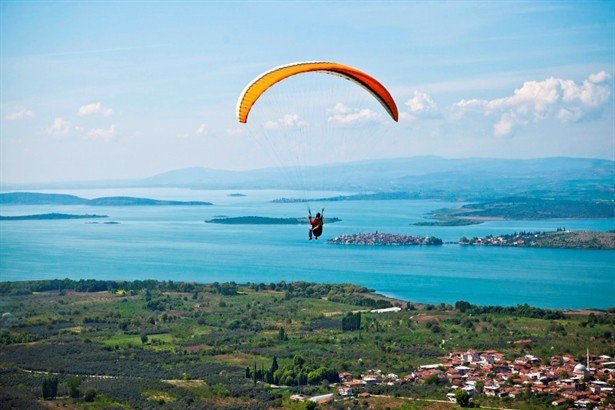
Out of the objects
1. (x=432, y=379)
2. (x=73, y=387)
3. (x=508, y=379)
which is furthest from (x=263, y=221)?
(x=508, y=379)

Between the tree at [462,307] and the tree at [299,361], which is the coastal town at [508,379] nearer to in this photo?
the tree at [299,361]

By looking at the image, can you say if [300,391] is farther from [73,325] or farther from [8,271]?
[8,271]

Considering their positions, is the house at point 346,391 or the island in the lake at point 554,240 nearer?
the house at point 346,391

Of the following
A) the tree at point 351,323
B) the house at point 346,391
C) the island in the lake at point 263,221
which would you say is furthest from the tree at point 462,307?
the island in the lake at point 263,221

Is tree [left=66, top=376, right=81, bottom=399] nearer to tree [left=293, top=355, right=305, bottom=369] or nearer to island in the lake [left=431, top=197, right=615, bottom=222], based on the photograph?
tree [left=293, top=355, right=305, bottom=369]

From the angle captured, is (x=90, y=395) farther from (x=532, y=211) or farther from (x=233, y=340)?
(x=532, y=211)

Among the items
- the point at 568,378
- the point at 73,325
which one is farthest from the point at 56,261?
the point at 568,378
